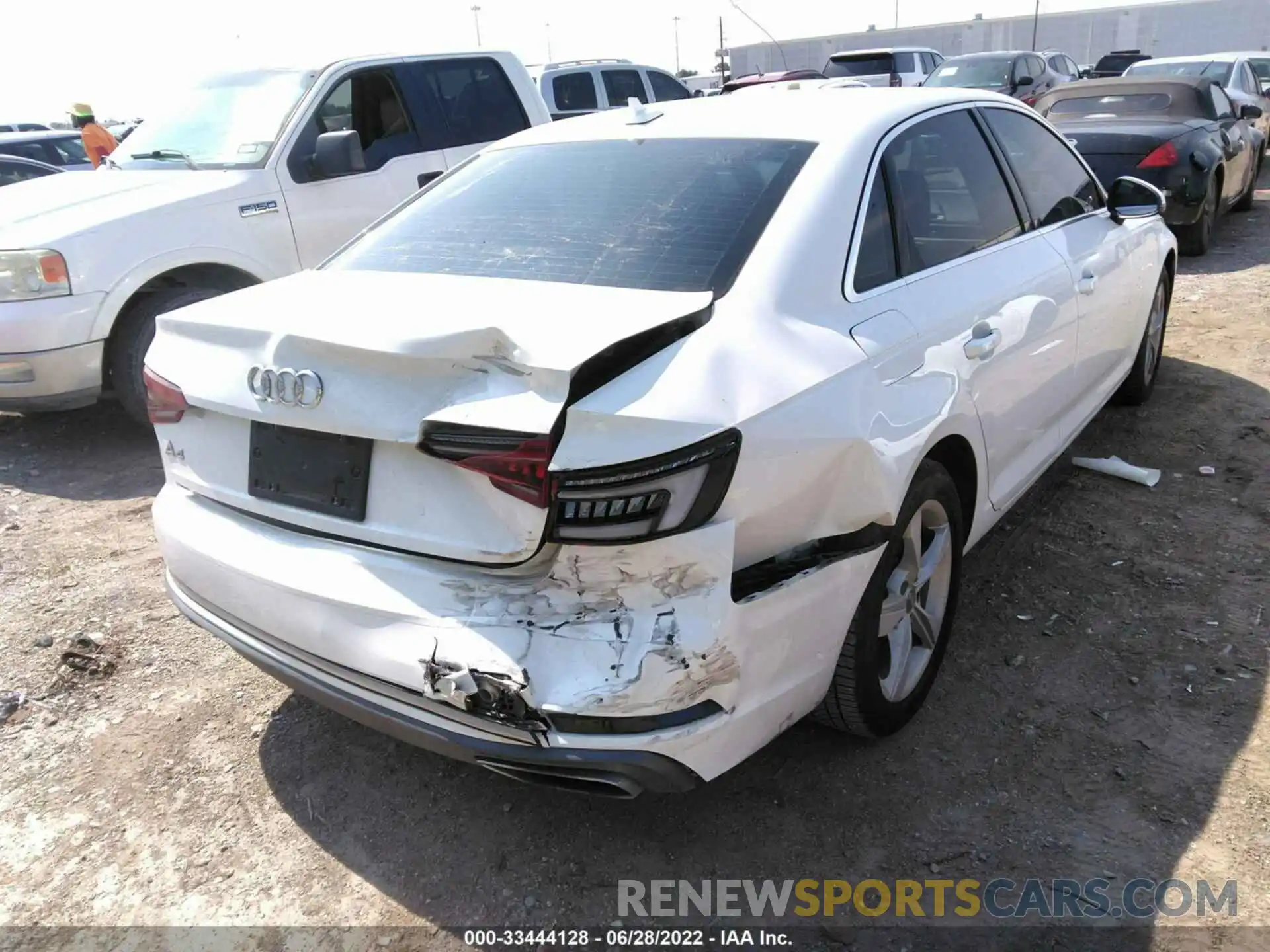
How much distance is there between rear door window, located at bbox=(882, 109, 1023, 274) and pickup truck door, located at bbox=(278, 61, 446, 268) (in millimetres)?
3791

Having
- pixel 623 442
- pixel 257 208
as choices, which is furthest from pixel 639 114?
pixel 257 208

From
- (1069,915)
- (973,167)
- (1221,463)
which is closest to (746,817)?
(1069,915)

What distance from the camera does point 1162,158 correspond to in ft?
26.2

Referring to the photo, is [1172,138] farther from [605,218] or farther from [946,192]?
[605,218]

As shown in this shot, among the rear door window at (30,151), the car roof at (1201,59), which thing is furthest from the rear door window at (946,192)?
the rear door window at (30,151)

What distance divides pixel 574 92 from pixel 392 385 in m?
11.6

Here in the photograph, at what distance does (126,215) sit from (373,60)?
1.82 m

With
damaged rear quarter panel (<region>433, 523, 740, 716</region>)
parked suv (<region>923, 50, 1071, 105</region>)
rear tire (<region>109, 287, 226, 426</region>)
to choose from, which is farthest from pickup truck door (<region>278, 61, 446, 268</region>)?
parked suv (<region>923, 50, 1071, 105</region>)

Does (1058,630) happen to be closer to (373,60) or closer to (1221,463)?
(1221,463)

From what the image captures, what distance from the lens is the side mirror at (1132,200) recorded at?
Answer: 4.25 m

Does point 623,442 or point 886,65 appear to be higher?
point 886,65

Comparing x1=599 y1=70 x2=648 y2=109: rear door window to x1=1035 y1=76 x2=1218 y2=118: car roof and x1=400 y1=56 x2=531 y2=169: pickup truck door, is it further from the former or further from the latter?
x1=400 y1=56 x2=531 y2=169: pickup truck door

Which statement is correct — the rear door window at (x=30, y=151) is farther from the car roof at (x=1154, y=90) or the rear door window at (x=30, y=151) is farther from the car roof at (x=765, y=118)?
the car roof at (x=1154, y=90)

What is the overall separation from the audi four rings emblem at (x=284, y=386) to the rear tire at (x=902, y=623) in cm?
136
